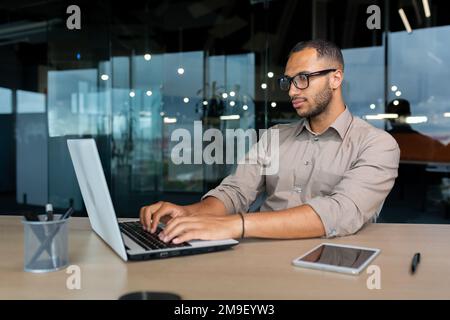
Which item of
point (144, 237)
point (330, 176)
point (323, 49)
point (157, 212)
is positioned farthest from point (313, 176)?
point (144, 237)

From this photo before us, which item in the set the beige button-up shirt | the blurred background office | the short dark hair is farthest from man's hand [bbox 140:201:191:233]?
the blurred background office

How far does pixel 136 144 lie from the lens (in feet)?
16.1

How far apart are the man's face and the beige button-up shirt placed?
0.10 metres

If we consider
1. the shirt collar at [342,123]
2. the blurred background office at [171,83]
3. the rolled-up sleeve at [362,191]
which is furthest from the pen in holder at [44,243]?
the blurred background office at [171,83]

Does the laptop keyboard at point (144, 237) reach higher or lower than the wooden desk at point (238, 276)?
higher

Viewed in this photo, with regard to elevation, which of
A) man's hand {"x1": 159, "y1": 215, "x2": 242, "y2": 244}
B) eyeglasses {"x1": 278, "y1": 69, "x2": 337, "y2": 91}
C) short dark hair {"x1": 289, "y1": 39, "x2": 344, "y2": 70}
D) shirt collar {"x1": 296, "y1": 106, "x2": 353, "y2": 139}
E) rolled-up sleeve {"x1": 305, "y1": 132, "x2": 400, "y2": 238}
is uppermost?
short dark hair {"x1": 289, "y1": 39, "x2": 344, "y2": 70}

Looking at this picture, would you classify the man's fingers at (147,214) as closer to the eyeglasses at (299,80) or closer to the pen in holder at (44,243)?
the pen in holder at (44,243)

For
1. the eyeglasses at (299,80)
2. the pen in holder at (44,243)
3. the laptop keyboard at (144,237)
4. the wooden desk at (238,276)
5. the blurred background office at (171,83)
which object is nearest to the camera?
the wooden desk at (238,276)

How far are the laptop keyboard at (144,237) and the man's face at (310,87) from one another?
2.61ft

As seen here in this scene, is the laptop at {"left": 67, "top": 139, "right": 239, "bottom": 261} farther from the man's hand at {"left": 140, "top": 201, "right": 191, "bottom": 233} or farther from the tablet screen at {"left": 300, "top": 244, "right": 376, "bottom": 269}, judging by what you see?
the tablet screen at {"left": 300, "top": 244, "right": 376, "bottom": 269}

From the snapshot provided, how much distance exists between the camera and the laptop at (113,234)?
901 mm

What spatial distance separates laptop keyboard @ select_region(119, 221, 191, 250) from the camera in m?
1.07

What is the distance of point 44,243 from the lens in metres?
0.95

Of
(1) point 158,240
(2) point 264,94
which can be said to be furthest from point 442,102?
(1) point 158,240
